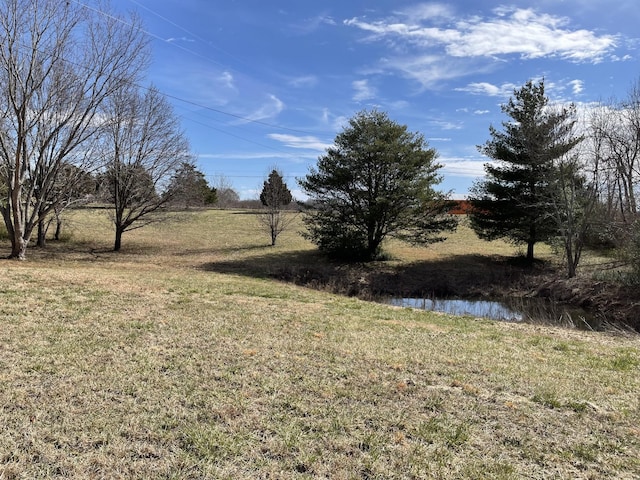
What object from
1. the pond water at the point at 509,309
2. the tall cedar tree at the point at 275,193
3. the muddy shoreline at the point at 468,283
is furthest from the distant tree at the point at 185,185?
the pond water at the point at 509,309

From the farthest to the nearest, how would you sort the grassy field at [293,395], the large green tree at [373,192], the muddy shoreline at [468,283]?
1. the large green tree at [373,192]
2. the muddy shoreline at [468,283]
3. the grassy field at [293,395]

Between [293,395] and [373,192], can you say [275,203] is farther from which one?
[293,395]

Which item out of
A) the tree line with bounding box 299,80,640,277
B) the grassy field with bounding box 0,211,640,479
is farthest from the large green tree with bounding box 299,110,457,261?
the grassy field with bounding box 0,211,640,479

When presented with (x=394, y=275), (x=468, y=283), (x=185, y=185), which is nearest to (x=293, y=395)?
(x=394, y=275)

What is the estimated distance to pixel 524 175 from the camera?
66.0 ft

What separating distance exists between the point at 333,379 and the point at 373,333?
2.65 m

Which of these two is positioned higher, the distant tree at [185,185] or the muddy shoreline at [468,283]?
the distant tree at [185,185]

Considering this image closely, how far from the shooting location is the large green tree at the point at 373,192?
1958cm

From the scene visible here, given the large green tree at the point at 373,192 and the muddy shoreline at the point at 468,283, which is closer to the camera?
the muddy shoreline at the point at 468,283

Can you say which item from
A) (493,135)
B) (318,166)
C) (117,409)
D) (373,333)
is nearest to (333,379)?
(117,409)

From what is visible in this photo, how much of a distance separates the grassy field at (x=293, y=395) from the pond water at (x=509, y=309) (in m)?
4.38

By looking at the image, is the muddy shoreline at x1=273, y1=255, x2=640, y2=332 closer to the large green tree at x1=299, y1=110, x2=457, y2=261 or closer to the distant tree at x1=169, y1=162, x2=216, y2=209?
the large green tree at x1=299, y1=110, x2=457, y2=261

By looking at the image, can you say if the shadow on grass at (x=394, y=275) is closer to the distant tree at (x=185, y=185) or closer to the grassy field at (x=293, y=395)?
the distant tree at (x=185, y=185)

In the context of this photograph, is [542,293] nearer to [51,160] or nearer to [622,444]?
[622,444]
